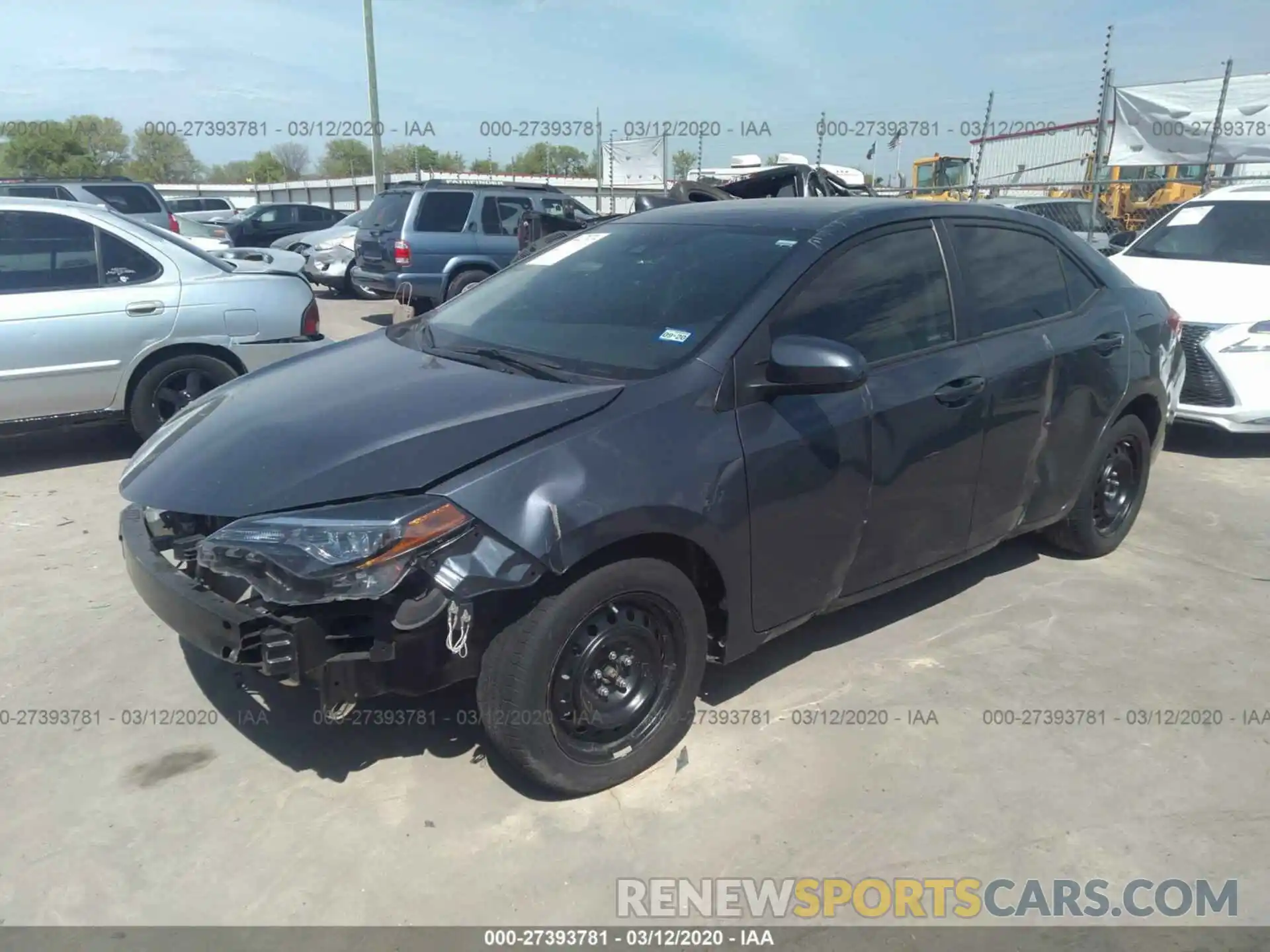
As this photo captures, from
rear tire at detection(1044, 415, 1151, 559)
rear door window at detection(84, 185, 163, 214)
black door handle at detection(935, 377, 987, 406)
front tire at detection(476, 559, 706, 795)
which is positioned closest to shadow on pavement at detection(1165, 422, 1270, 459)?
rear tire at detection(1044, 415, 1151, 559)

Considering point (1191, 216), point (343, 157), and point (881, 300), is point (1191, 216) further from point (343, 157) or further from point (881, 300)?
point (343, 157)

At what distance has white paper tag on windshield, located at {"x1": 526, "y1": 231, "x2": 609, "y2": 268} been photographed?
4.12 metres

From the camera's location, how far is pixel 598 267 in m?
3.83

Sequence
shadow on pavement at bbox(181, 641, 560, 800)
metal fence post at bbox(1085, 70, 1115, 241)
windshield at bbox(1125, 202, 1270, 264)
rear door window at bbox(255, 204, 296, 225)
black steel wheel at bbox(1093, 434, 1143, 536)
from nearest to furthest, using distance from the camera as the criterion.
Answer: shadow on pavement at bbox(181, 641, 560, 800), black steel wheel at bbox(1093, 434, 1143, 536), windshield at bbox(1125, 202, 1270, 264), metal fence post at bbox(1085, 70, 1115, 241), rear door window at bbox(255, 204, 296, 225)

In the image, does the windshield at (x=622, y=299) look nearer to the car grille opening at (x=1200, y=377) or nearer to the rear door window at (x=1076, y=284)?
the rear door window at (x=1076, y=284)

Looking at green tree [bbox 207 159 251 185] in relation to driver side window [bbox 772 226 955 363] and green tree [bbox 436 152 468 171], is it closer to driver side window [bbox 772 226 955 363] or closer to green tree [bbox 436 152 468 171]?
green tree [bbox 436 152 468 171]

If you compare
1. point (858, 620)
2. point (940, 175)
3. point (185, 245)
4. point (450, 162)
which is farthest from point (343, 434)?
point (450, 162)

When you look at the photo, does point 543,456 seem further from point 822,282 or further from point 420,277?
point 420,277

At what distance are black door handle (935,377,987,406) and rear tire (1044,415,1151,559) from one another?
1178 millimetres

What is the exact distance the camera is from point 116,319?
5.94 metres

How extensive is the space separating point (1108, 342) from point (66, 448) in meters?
6.66
